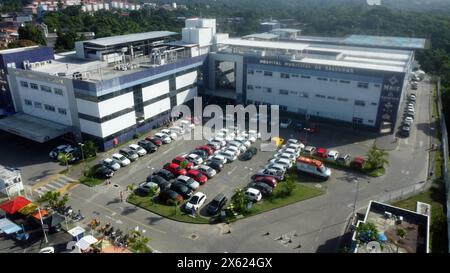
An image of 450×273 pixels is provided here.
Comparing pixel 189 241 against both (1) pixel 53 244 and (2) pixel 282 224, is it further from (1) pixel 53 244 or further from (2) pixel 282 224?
(1) pixel 53 244

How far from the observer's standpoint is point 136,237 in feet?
86.9

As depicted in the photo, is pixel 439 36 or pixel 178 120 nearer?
pixel 178 120

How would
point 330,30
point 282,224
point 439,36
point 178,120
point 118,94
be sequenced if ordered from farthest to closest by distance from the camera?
point 330,30
point 439,36
point 178,120
point 118,94
point 282,224

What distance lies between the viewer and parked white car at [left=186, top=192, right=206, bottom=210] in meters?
30.2

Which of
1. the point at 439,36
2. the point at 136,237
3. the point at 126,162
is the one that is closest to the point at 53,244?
the point at 136,237

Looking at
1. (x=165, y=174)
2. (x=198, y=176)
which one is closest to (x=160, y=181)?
(x=165, y=174)

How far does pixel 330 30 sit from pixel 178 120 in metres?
97.7

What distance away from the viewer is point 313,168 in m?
35.8

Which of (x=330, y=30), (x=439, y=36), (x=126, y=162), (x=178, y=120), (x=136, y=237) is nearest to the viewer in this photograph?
→ (x=136, y=237)

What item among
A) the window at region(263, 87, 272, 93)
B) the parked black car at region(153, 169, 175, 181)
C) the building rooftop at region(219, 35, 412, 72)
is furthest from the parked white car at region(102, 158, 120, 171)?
the building rooftop at region(219, 35, 412, 72)

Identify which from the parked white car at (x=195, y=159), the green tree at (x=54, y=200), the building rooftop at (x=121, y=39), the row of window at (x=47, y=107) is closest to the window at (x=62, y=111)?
the row of window at (x=47, y=107)

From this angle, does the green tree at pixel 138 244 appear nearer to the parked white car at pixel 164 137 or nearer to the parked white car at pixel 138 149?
the parked white car at pixel 138 149

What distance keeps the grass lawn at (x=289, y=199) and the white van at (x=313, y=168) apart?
2.42 metres

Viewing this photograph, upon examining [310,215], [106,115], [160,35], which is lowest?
[310,215]
